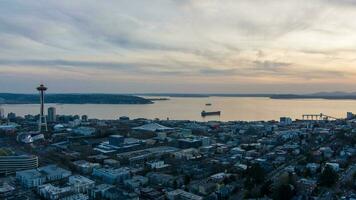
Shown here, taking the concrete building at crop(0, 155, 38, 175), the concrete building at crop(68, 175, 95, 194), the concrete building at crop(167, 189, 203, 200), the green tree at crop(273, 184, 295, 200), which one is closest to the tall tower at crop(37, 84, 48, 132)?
the concrete building at crop(0, 155, 38, 175)

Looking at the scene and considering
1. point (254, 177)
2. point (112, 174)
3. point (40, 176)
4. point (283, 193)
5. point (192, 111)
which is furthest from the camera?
point (192, 111)

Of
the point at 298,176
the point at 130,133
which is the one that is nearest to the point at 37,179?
the point at 298,176

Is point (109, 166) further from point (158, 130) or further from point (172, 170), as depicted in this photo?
point (158, 130)

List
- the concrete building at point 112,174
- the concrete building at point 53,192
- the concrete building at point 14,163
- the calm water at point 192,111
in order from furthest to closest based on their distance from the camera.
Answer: the calm water at point 192,111
the concrete building at point 14,163
the concrete building at point 112,174
the concrete building at point 53,192

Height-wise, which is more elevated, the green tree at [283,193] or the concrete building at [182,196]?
the green tree at [283,193]

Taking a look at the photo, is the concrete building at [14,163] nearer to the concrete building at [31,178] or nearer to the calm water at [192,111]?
the concrete building at [31,178]

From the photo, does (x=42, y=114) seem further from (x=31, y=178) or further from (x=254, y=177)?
(x=254, y=177)

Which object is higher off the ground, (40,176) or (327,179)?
(327,179)

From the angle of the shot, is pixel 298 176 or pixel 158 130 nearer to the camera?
pixel 298 176

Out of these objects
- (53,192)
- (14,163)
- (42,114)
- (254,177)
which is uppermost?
(42,114)

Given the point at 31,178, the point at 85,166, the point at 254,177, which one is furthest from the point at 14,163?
the point at 254,177

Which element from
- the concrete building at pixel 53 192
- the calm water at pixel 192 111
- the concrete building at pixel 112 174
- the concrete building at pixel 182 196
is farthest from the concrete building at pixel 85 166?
the calm water at pixel 192 111
